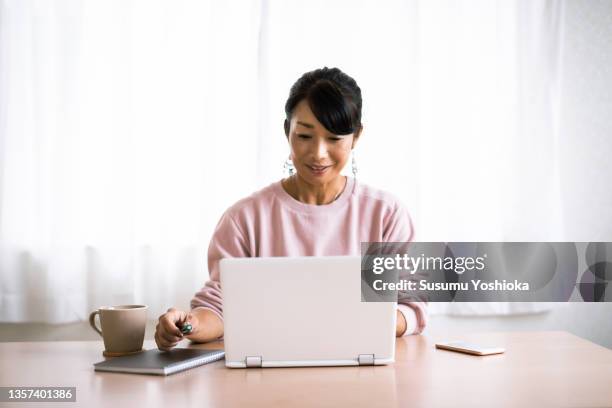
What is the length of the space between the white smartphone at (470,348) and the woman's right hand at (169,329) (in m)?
0.54

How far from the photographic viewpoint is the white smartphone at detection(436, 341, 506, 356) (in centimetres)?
129

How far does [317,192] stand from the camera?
1899 millimetres

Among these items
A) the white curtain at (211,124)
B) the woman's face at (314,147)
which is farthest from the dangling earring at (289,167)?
the white curtain at (211,124)

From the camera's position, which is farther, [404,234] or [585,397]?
[404,234]

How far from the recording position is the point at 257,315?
3.83ft

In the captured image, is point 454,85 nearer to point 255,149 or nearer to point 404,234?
point 255,149

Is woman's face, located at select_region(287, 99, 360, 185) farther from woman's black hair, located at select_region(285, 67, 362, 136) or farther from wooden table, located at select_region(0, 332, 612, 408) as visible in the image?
wooden table, located at select_region(0, 332, 612, 408)

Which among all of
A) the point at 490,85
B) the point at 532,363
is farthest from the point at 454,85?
the point at 532,363

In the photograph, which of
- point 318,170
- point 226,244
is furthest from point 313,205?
point 226,244

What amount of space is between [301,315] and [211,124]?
156 cm

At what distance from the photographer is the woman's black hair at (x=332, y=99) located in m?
1.73

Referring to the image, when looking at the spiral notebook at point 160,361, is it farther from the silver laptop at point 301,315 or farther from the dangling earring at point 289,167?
the dangling earring at point 289,167

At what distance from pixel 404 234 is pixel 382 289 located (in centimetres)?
72

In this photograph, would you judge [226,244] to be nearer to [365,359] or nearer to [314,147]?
[314,147]
